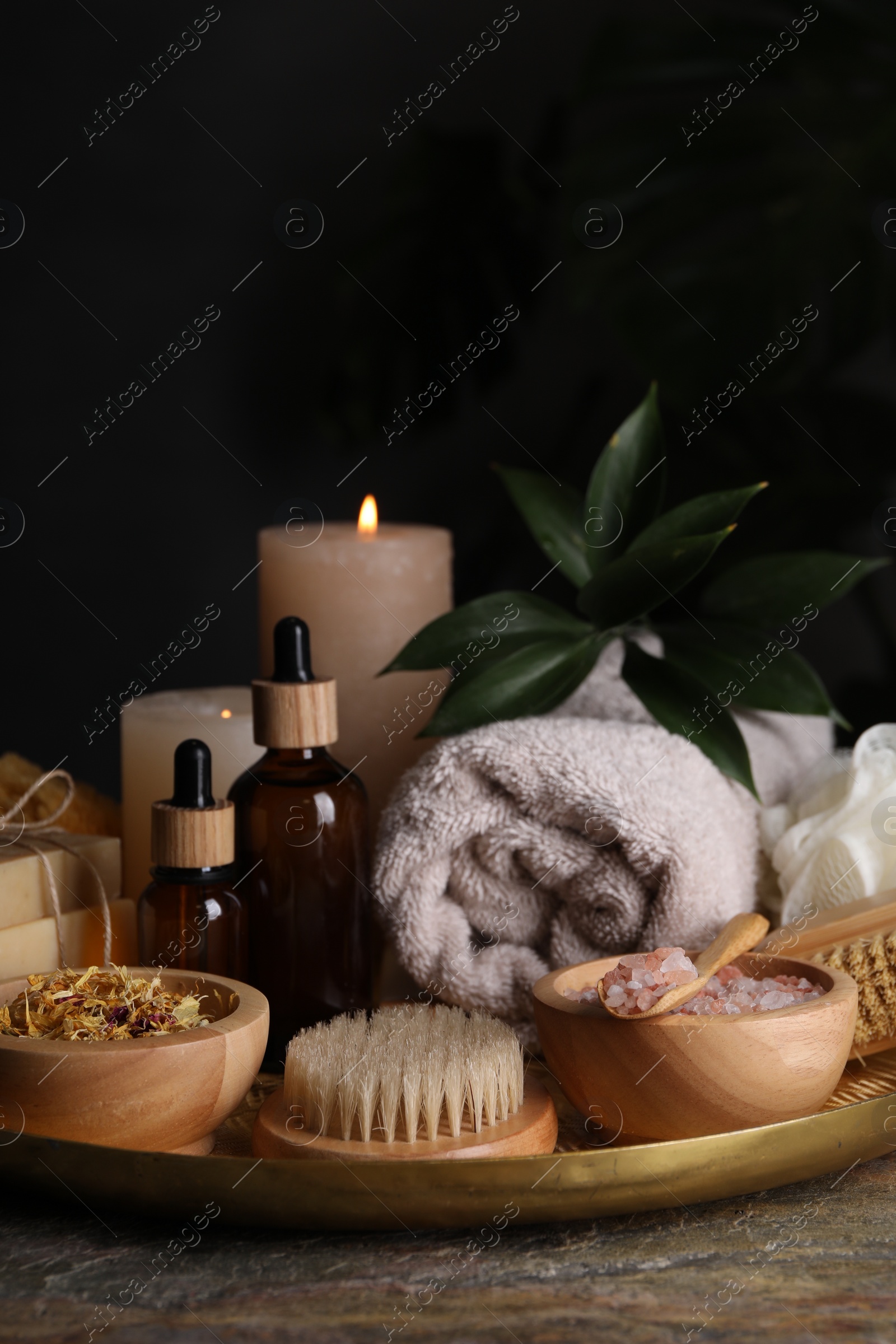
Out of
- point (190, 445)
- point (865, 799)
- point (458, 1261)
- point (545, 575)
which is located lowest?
point (458, 1261)

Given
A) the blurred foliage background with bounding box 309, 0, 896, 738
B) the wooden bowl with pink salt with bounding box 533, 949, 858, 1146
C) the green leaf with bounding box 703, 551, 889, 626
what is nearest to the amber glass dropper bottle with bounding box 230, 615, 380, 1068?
the wooden bowl with pink salt with bounding box 533, 949, 858, 1146

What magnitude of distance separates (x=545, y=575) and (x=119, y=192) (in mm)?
375

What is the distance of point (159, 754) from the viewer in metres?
0.60

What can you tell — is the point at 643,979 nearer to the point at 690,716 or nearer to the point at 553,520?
the point at 690,716

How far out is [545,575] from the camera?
0.84 m

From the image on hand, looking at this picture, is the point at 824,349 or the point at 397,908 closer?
the point at 397,908

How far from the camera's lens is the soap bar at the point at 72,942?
51 centimetres

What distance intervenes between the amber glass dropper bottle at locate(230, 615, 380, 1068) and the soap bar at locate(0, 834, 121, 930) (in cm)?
7

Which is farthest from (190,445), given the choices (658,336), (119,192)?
(658,336)

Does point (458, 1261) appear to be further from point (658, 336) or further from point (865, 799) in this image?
point (658, 336)

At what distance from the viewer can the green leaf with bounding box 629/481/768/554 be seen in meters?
0.60

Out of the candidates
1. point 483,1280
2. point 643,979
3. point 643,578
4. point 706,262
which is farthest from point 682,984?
point 706,262

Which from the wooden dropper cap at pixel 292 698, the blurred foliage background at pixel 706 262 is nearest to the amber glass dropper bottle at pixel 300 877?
the wooden dropper cap at pixel 292 698

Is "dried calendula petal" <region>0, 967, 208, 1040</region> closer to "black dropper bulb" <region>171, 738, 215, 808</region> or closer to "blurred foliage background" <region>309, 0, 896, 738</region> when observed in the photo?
"black dropper bulb" <region>171, 738, 215, 808</region>
